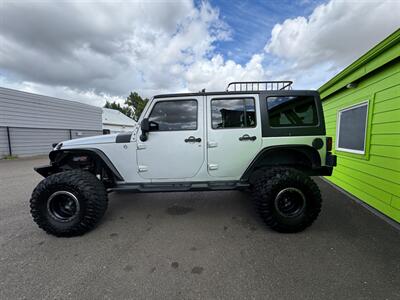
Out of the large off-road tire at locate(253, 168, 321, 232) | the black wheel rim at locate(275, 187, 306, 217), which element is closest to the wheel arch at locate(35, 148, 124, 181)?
the large off-road tire at locate(253, 168, 321, 232)

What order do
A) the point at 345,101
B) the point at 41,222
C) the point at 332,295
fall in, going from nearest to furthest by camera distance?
the point at 332,295, the point at 41,222, the point at 345,101

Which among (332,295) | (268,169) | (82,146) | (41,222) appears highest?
(82,146)

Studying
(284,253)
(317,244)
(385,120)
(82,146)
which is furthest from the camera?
(385,120)

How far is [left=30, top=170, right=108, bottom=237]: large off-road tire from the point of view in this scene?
8.09 feet

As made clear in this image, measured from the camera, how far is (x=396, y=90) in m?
2.77

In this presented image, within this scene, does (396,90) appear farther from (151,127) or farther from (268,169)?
(151,127)

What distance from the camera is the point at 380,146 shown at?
10.1 feet

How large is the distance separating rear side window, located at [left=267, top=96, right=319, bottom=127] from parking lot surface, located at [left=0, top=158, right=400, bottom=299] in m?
1.61

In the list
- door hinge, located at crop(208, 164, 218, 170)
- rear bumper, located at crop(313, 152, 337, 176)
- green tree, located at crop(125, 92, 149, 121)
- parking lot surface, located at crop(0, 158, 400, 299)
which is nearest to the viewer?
parking lot surface, located at crop(0, 158, 400, 299)

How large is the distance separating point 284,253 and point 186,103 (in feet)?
7.89

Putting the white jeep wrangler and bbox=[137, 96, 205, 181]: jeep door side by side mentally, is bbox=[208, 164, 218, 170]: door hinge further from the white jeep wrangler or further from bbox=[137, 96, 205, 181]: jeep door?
bbox=[137, 96, 205, 181]: jeep door

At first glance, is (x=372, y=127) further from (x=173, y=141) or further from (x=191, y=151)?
(x=173, y=141)

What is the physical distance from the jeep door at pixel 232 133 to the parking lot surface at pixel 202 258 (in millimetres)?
930

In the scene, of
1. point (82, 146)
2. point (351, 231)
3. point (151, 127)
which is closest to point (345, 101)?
point (351, 231)
